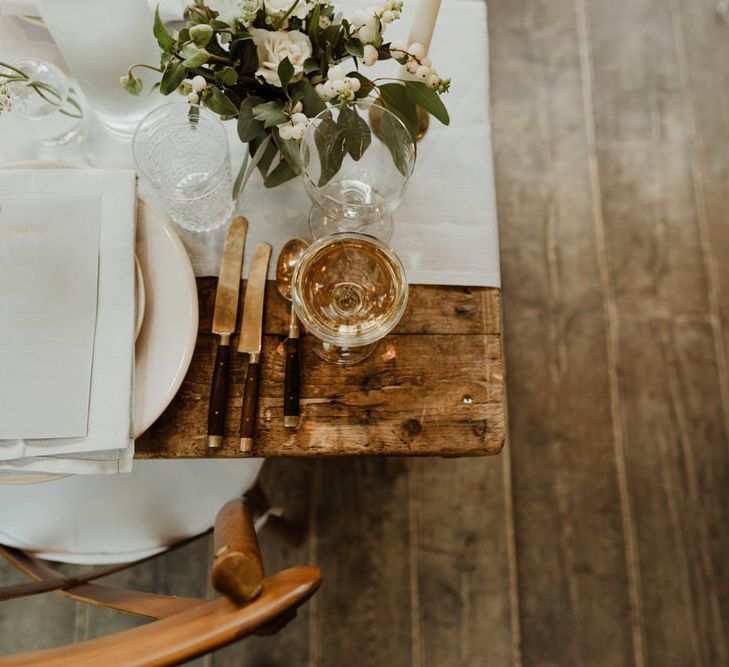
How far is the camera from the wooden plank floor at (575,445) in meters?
1.53

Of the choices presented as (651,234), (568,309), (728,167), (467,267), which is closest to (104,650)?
(467,267)

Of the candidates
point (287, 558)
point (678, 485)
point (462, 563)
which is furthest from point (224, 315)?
point (678, 485)

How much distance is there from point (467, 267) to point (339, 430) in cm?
27

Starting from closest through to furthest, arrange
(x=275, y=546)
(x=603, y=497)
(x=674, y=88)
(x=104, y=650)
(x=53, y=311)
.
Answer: (x=104, y=650) → (x=53, y=311) → (x=275, y=546) → (x=603, y=497) → (x=674, y=88)

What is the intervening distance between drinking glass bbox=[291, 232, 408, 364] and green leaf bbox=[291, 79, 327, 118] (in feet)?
0.47

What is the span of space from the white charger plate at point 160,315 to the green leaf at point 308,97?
9.2 inches

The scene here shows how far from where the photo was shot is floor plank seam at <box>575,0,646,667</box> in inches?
62.5

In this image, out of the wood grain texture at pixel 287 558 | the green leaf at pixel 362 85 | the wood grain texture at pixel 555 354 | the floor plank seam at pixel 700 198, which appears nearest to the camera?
the green leaf at pixel 362 85

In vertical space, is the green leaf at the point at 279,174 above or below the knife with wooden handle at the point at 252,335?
above

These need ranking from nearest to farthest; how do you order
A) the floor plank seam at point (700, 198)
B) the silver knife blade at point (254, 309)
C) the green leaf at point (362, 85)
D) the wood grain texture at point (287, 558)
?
the green leaf at point (362, 85) → the silver knife blade at point (254, 309) → the wood grain texture at point (287, 558) → the floor plank seam at point (700, 198)

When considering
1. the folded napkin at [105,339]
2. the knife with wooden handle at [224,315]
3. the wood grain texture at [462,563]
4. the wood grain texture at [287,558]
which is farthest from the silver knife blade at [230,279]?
the wood grain texture at [462,563]

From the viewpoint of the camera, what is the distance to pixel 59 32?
760mm

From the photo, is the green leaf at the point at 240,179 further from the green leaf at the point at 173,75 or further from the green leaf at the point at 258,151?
the green leaf at the point at 173,75

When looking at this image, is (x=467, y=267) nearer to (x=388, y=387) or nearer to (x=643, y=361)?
(x=388, y=387)
